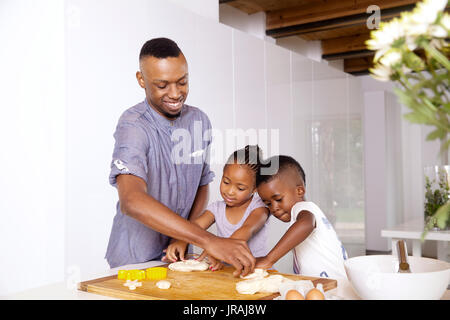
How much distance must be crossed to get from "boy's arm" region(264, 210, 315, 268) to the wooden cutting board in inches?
7.8

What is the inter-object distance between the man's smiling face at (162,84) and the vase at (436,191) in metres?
2.04

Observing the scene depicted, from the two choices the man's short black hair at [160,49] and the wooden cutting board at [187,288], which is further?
the man's short black hair at [160,49]

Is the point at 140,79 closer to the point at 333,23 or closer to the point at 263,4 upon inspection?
the point at 263,4

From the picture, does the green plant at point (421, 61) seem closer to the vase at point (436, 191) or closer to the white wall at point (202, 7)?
the white wall at point (202, 7)

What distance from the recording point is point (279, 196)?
197 centimetres

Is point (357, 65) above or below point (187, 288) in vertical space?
above

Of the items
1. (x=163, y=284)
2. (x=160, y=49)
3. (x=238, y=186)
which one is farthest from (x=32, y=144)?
(x=163, y=284)

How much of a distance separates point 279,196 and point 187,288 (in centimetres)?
83

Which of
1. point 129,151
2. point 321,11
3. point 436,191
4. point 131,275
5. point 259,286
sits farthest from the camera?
point 321,11

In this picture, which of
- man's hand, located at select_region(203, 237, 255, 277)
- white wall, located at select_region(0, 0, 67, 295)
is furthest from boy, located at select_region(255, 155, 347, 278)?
white wall, located at select_region(0, 0, 67, 295)

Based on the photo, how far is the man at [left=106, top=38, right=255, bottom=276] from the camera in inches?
70.5

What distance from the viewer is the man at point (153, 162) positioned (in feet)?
5.87

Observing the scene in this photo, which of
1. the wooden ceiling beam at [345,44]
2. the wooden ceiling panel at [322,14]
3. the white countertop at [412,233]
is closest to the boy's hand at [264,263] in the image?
the white countertop at [412,233]

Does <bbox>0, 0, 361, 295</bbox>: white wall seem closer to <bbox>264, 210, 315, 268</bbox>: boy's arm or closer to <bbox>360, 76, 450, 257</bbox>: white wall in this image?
<bbox>264, 210, 315, 268</bbox>: boy's arm
